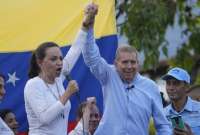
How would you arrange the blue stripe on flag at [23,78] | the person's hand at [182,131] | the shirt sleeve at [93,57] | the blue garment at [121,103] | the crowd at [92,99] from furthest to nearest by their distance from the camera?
the blue stripe on flag at [23,78]
the person's hand at [182,131]
the blue garment at [121,103]
the shirt sleeve at [93,57]
the crowd at [92,99]

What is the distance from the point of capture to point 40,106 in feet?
21.3

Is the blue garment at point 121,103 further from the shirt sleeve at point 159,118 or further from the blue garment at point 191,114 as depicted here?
the blue garment at point 191,114

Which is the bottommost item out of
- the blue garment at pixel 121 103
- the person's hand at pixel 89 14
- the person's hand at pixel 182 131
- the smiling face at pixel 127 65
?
the person's hand at pixel 182 131

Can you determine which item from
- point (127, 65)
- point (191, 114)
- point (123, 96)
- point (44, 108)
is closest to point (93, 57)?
point (127, 65)

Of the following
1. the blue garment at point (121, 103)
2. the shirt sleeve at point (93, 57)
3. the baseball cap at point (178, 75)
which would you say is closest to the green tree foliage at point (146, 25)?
the baseball cap at point (178, 75)

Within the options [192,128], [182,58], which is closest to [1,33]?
[192,128]

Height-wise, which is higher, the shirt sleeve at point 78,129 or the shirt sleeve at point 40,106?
the shirt sleeve at point 40,106

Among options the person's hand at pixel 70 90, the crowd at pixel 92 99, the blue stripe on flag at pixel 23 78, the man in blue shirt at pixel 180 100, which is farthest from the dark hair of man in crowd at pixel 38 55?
the man in blue shirt at pixel 180 100

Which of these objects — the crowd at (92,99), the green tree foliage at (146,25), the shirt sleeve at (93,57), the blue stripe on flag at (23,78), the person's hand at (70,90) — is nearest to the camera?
the person's hand at (70,90)

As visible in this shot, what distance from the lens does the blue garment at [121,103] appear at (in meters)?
6.75

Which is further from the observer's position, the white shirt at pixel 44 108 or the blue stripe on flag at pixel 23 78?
the blue stripe on flag at pixel 23 78

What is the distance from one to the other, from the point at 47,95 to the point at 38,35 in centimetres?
177

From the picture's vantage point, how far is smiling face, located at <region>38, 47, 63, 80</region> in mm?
6586

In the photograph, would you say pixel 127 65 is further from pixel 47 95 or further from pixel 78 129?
pixel 78 129
